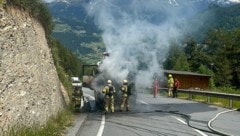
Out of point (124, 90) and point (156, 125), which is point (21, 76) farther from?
point (124, 90)

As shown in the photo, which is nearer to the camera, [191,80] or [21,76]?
[21,76]

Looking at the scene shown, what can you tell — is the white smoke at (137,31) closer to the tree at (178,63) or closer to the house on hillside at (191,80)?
the house on hillside at (191,80)

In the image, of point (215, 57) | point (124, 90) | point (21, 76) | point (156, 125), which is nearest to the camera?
point (21, 76)

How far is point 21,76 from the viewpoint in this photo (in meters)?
13.6

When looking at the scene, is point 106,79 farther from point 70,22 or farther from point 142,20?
point 70,22

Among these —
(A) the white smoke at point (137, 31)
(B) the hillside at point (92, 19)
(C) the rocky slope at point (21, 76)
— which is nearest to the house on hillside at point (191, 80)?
(B) the hillside at point (92, 19)

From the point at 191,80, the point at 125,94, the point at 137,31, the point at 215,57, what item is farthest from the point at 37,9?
the point at 215,57

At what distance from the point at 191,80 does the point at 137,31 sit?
166 feet

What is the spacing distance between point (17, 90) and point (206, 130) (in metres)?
6.63

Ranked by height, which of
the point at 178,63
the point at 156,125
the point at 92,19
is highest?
the point at 92,19

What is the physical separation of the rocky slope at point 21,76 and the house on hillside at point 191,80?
5627 cm

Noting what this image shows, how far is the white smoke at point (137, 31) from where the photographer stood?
26.1 meters

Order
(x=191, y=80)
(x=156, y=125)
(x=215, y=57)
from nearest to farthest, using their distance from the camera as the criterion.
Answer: (x=156, y=125), (x=191, y=80), (x=215, y=57)

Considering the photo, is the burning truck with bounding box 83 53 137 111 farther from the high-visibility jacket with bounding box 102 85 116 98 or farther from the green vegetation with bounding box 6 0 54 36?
the green vegetation with bounding box 6 0 54 36
